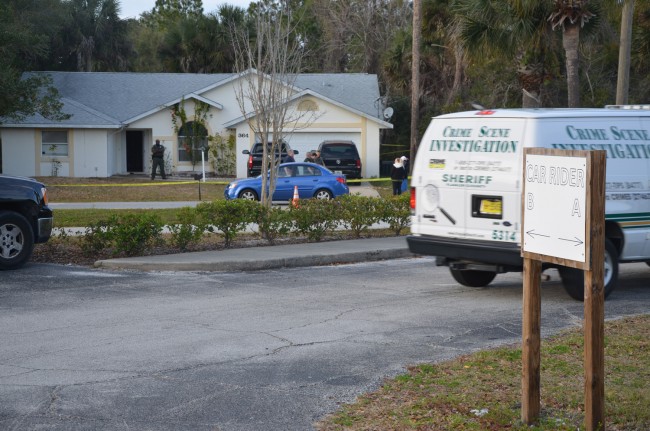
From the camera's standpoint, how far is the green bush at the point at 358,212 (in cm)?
1752

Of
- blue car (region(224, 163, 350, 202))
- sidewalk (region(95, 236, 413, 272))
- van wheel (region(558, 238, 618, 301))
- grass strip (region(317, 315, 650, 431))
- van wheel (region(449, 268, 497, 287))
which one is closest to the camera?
grass strip (region(317, 315, 650, 431))

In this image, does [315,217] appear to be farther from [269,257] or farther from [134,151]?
[134,151]

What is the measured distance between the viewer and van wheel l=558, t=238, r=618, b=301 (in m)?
11.1

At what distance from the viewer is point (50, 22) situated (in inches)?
1729

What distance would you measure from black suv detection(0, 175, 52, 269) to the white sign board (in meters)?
9.56

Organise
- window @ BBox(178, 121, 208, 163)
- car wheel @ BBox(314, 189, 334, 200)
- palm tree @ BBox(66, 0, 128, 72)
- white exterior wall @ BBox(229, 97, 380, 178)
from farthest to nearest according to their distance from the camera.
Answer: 1. palm tree @ BBox(66, 0, 128, 72)
2. window @ BBox(178, 121, 208, 163)
3. white exterior wall @ BBox(229, 97, 380, 178)
4. car wheel @ BBox(314, 189, 334, 200)

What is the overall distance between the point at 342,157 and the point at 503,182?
25556mm

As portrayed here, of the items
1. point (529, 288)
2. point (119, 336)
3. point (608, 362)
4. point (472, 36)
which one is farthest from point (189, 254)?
point (472, 36)

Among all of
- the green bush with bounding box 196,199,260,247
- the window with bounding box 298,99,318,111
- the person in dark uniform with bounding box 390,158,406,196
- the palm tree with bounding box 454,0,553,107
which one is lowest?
the green bush with bounding box 196,199,260,247

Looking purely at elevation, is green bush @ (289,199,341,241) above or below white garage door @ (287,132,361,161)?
below

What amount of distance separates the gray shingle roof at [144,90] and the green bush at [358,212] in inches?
903

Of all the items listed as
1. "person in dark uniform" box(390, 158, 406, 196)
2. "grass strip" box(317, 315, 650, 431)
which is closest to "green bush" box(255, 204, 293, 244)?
"grass strip" box(317, 315, 650, 431)

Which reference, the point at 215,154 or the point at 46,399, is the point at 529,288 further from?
the point at 215,154

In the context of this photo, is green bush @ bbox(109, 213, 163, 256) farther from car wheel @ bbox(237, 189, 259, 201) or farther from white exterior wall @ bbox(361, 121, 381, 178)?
white exterior wall @ bbox(361, 121, 381, 178)
